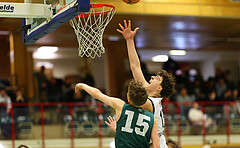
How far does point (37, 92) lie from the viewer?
1409 centimetres

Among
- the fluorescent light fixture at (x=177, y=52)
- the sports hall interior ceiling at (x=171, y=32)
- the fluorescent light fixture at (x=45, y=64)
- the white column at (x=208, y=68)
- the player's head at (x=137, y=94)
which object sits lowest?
the player's head at (x=137, y=94)

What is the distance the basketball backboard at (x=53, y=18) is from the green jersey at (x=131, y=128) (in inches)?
45.2

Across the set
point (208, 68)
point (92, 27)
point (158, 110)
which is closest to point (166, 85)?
point (158, 110)

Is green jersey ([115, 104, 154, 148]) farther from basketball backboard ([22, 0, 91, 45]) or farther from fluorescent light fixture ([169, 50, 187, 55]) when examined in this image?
fluorescent light fixture ([169, 50, 187, 55])

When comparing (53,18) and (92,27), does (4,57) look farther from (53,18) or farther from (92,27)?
(53,18)

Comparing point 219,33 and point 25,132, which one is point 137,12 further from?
point 219,33

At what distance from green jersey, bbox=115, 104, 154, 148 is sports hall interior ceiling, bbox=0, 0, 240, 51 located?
502 centimetres

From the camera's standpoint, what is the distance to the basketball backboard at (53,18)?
413cm

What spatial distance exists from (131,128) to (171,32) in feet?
34.1

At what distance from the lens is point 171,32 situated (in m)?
14.0

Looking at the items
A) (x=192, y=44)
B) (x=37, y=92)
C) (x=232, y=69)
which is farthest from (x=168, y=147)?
(x=232, y=69)

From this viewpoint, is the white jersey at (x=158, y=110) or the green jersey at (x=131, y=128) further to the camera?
the white jersey at (x=158, y=110)

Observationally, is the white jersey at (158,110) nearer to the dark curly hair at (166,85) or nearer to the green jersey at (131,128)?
the dark curly hair at (166,85)

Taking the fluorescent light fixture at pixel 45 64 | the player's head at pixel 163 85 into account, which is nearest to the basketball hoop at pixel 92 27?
the player's head at pixel 163 85
